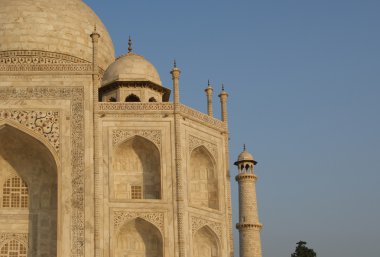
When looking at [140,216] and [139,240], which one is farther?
[139,240]

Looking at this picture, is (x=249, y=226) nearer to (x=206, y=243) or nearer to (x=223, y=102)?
(x=206, y=243)

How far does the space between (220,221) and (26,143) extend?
680 centimetres

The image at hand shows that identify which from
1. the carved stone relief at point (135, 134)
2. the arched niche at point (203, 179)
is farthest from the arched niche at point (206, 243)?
the carved stone relief at point (135, 134)

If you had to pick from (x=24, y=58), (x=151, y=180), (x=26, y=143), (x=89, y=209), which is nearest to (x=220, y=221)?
(x=151, y=180)

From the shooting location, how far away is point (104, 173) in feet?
79.6

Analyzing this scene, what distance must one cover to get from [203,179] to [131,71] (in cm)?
463

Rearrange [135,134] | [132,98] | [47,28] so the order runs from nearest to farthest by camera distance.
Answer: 1. [135,134]
2. [132,98]
3. [47,28]

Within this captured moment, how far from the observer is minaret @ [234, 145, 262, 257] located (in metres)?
26.8

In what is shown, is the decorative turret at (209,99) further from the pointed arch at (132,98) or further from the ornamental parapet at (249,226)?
the ornamental parapet at (249,226)

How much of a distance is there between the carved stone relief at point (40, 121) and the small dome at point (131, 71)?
12.3 ft

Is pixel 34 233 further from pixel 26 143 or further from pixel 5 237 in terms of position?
pixel 26 143

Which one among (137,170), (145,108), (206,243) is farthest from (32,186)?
(206,243)

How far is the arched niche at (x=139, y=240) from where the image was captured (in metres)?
24.3

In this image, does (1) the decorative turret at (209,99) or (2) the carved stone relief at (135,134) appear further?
(1) the decorative turret at (209,99)
